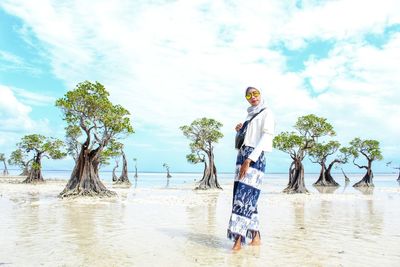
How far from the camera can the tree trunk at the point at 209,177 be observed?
108 feet

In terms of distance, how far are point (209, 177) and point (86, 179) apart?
14842mm

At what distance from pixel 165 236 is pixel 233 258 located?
2245 mm

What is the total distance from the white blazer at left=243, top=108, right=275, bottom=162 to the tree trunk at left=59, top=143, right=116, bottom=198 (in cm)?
1523

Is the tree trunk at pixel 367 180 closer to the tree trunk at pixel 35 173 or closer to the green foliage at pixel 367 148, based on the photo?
the green foliage at pixel 367 148

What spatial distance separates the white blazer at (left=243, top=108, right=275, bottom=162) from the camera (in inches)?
251

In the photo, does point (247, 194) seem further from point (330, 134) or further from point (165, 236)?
point (330, 134)

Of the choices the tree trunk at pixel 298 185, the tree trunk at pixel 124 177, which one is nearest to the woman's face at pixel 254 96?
the tree trunk at pixel 298 185

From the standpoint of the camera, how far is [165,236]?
297 inches

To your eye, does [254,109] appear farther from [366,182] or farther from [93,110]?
[366,182]

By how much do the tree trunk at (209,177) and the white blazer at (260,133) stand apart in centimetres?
2630

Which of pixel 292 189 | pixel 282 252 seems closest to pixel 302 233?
pixel 282 252

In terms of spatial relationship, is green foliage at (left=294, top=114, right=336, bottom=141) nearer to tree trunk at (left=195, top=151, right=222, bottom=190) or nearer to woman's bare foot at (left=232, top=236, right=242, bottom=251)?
tree trunk at (left=195, top=151, right=222, bottom=190)

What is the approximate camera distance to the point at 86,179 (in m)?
20.6

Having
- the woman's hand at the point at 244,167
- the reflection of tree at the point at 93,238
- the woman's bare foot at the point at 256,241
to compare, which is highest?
the woman's hand at the point at 244,167
